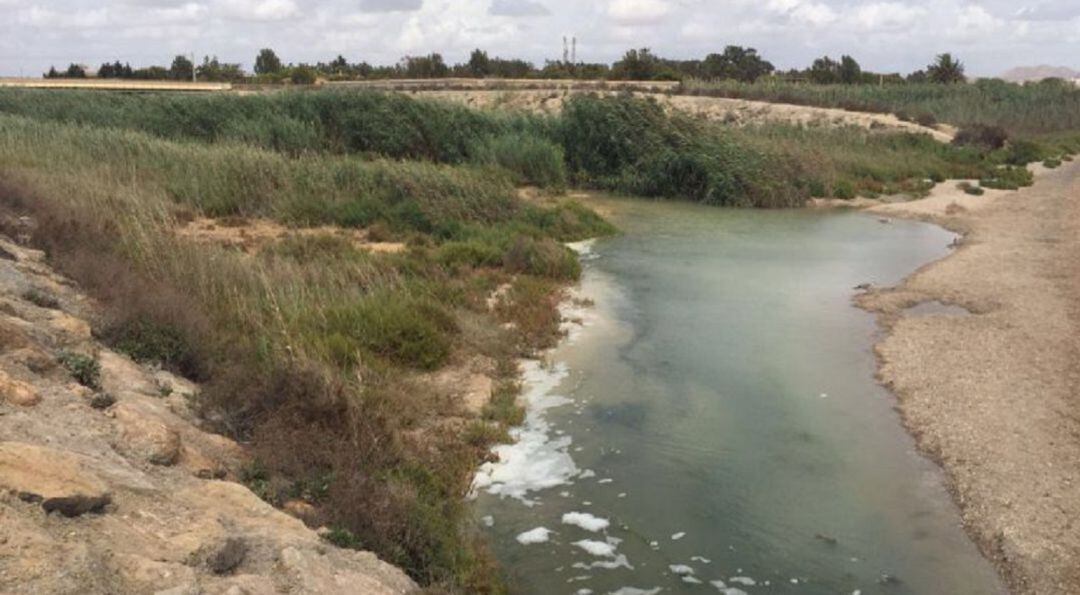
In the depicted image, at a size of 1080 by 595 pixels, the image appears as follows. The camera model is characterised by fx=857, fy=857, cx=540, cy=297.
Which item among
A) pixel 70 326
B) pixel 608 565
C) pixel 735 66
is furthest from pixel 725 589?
pixel 735 66

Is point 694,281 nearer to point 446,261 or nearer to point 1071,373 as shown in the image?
point 446,261

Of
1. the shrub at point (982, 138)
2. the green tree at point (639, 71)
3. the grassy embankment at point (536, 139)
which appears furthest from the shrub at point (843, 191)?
the green tree at point (639, 71)

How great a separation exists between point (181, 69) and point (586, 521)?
71.0m

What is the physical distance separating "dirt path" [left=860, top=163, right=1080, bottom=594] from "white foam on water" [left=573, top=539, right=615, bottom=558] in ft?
9.67

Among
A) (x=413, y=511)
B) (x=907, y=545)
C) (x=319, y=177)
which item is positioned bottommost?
(x=907, y=545)

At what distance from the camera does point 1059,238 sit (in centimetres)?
2039

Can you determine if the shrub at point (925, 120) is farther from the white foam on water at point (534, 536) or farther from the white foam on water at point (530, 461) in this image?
the white foam on water at point (534, 536)

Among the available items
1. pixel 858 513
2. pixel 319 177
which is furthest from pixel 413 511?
pixel 319 177

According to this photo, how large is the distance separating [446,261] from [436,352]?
16.0 feet

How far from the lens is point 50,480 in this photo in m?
4.57

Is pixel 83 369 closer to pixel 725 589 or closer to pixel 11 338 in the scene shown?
pixel 11 338

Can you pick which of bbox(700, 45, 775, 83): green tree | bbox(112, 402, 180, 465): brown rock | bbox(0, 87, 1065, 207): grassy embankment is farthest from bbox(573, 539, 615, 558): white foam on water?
bbox(700, 45, 775, 83): green tree

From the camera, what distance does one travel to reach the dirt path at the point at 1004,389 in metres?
6.93

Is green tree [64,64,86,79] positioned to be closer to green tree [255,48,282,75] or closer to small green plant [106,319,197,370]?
green tree [255,48,282,75]
